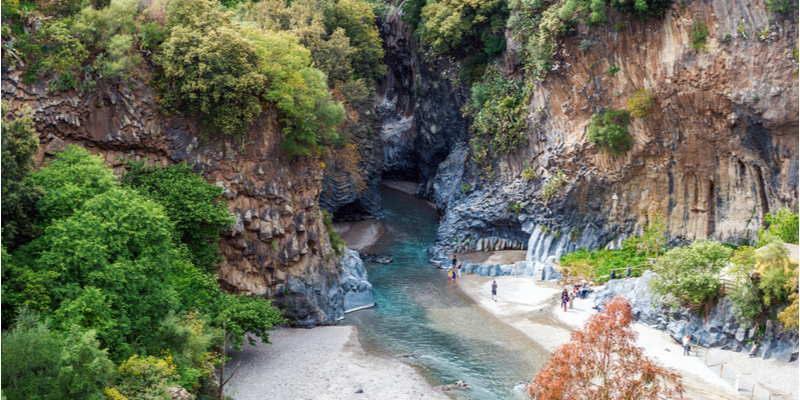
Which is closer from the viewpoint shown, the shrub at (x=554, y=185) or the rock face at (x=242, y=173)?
the rock face at (x=242, y=173)

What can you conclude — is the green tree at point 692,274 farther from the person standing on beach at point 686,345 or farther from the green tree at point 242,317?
the green tree at point 242,317

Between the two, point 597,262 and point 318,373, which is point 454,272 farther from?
point 318,373

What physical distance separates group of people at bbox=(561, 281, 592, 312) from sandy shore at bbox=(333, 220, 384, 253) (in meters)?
21.0

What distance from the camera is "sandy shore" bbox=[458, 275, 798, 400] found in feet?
94.8

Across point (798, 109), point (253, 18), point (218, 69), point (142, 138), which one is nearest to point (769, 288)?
point (798, 109)

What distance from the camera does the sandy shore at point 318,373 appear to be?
92.1ft

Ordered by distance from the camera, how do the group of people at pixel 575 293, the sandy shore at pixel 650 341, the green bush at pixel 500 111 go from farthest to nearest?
the green bush at pixel 500 111, the group of people at pixel 575 293, the sandy shore at pixel 650 341

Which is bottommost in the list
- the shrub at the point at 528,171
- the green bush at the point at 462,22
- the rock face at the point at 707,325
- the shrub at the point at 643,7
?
the rock face at the point at 707,325

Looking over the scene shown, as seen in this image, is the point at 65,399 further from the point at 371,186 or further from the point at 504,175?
the point at 371,186

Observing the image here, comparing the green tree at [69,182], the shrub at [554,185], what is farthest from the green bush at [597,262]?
the green tree at [69,182]

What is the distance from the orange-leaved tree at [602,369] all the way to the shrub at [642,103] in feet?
94.9

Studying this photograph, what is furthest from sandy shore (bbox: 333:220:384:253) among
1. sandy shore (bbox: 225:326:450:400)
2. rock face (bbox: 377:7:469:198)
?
sandy shore (bbox: 225:326:450:400)

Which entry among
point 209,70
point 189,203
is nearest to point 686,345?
point 189,203

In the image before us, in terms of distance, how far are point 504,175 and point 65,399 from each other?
41.9 m
